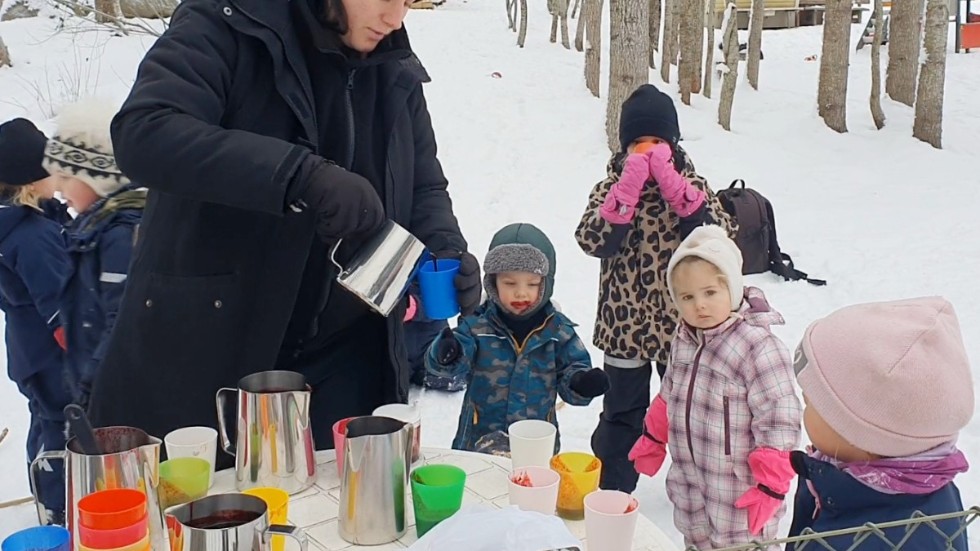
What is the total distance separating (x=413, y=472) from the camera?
1.75 metres

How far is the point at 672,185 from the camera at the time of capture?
3730 millimetres

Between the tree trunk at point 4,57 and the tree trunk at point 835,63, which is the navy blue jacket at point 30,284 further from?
the tree trunk at point 4,57

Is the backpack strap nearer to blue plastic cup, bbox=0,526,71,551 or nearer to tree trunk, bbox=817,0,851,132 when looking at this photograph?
tree trunk, bbox=817,0,851,132

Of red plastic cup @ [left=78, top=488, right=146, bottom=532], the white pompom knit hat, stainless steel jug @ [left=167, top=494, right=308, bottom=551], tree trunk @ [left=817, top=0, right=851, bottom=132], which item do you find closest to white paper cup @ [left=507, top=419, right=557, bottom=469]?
stainless steel jug @ [left=167, top=494, right=308, bottom=551]

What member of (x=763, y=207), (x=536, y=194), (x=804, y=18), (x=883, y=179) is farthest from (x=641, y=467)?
(x=804, y=18)

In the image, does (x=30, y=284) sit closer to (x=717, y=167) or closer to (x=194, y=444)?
(x=194, y=444)

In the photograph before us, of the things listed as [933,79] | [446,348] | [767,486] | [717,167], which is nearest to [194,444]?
[446,348]

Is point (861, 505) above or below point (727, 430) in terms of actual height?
above

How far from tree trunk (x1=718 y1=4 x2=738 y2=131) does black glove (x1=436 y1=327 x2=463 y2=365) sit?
896 cm

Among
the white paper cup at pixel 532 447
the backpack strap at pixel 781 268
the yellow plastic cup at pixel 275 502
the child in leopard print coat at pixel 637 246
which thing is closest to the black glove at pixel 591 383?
the child in leopard print coat at pixel 637 246

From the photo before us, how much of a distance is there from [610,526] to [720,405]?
1.49 meters

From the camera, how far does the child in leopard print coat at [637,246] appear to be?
3770mm

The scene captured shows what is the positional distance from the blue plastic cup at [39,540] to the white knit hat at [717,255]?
2.10 meters

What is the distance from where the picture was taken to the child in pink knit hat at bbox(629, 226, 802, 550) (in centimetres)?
289
